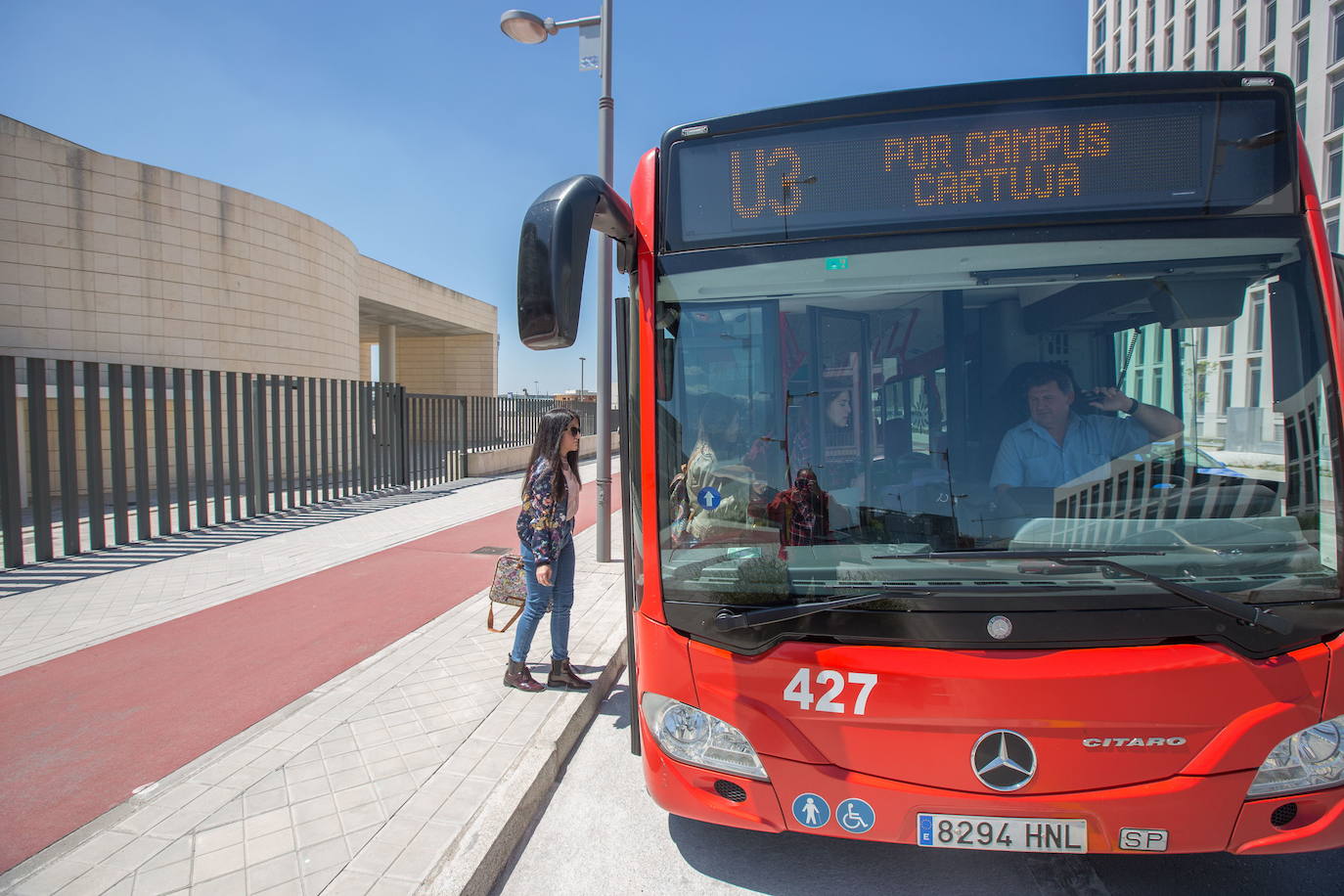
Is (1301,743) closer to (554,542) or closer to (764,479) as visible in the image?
(764,479)

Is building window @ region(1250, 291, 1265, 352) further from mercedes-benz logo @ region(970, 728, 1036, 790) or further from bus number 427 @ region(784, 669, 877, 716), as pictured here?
bus number 427 @ region(784, 669, 877, 716)

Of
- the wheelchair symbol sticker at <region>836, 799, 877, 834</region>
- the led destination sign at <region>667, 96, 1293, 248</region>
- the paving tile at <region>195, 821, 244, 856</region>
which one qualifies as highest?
the led destination sign at <region>667, 96, 1293, 248</region>

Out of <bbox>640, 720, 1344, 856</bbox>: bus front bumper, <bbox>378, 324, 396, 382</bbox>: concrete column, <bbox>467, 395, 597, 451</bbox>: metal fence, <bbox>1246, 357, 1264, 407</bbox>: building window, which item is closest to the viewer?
<bbox>1246, 357, 1264, 407</bbox>: building window

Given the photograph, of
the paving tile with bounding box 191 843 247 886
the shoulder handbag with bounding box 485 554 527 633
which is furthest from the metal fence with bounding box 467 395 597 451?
the paving tile with bounding box 191 843 247 886

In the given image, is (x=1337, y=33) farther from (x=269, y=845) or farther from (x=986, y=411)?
(x=269, y=845)

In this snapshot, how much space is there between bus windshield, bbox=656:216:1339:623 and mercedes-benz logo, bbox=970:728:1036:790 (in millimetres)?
461

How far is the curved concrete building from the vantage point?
11.1 meters

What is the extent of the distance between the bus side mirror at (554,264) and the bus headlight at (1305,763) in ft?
8.37

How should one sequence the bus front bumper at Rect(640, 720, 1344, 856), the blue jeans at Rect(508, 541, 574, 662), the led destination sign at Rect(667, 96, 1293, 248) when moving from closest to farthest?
the bus front bumper at Rect(640, 720, 1344, 856), the led destination sign at Rect(667, 96, 1293, 248), the blue jeans at Rect(508, 541, 574, 662)

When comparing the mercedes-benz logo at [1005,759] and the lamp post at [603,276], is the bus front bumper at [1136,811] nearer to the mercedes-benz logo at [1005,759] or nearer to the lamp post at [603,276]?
the mercedes-benz logo at [1005,759]

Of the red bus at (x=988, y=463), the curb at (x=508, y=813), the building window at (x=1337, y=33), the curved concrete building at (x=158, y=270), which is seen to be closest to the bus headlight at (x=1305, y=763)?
the red bus at (x=988, y=463)

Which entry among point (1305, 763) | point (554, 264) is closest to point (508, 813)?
point (554, 264)

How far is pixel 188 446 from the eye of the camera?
10.6 metres

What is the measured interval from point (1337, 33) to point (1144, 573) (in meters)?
37.4
